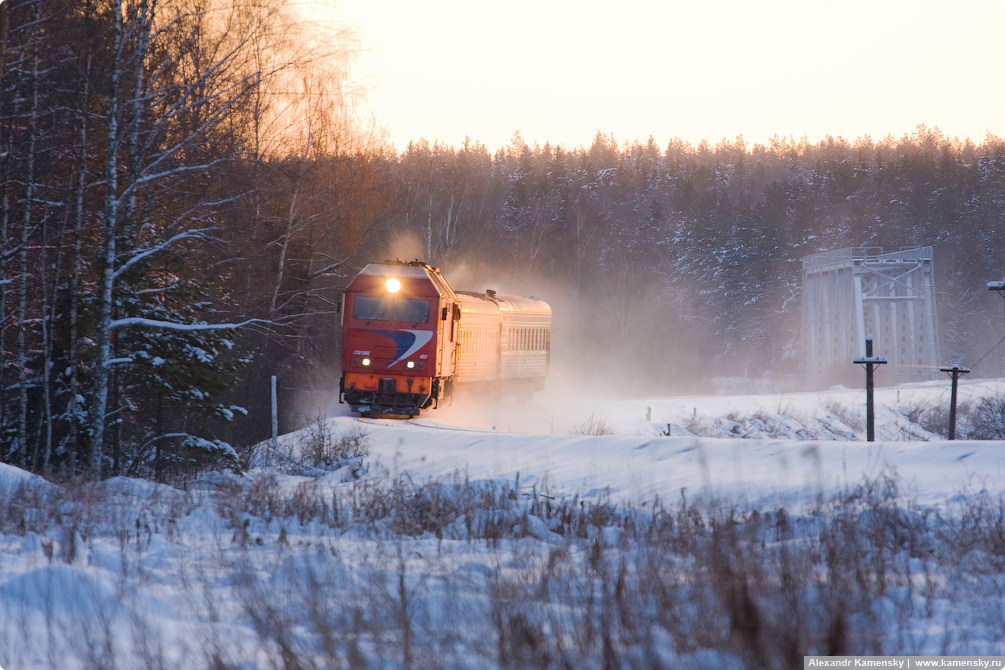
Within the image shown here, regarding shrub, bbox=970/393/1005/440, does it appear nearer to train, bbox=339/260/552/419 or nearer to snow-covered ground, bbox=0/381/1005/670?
train, bbox=339/260/552/419

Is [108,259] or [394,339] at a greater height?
[108,259]

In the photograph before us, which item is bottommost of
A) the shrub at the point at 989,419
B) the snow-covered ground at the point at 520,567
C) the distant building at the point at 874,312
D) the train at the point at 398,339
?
the snow-covered ground at the point at 520,567

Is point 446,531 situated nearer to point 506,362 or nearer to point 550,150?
point 506,362

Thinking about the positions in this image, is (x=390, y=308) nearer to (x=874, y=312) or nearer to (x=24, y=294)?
(x=24, y=294)

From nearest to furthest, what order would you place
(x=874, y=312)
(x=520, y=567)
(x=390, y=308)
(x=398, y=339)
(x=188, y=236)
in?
(x=520, y=567) → (x=188, y=236) → (x=398, y=339) → (x=390, y=308) → (x=874, y=312)

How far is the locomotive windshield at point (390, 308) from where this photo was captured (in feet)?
64.6

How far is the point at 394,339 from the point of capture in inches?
776

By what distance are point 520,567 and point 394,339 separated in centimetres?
1478

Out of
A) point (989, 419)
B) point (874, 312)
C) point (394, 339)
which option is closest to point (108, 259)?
point (394, 339)

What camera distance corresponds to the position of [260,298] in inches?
894

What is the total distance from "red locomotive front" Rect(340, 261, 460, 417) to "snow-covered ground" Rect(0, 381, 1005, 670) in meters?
9.67

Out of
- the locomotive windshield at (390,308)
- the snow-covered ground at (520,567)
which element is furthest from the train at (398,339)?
the snow-covered ground at (520,567)

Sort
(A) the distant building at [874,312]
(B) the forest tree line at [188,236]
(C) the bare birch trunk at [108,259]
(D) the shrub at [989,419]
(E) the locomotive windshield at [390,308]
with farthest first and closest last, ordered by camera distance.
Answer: (A) the distant building at [874,312], (D) the shrub at [989,419], (E) the locomotive windshield at [390,308], (B) the forest tree line at [188,236], (C) the bare birch trunk at [108,259]

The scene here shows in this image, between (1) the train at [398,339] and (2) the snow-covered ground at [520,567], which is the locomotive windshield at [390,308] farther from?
(2) the snow-covered ground at [520,567]
